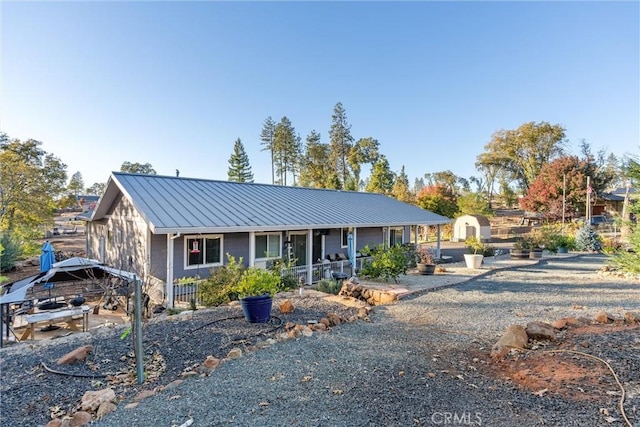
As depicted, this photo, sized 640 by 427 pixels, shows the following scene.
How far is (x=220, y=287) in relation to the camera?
29.5 ft

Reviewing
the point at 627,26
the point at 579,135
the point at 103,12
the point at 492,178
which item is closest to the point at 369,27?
the point at 627,26

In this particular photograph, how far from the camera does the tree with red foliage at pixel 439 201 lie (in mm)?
32531

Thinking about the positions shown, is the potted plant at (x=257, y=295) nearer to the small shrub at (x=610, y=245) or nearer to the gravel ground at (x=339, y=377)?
the gravel ground at (x=339, y=377)

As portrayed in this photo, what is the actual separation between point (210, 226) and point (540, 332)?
29.8ft

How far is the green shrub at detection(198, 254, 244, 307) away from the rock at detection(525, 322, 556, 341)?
6.61 m

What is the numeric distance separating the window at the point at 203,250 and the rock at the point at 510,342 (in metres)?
9.53

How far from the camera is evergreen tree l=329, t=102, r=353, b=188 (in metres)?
44.2

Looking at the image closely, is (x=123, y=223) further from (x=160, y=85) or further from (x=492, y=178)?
(x=492, y=178)

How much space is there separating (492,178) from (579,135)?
16.5 metres

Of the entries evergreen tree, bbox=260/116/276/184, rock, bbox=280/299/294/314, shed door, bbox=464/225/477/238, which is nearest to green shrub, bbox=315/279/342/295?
rock, bbox=280/299/294/314

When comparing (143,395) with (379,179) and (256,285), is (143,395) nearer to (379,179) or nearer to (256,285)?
(256,285)

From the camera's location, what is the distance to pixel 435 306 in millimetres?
8281

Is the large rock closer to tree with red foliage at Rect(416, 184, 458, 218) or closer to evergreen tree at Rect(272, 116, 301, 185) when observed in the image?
tree with red foliage at Rect(416, 184, 458, 218)

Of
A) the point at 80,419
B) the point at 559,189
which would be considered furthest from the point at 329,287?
the point at 559,189
